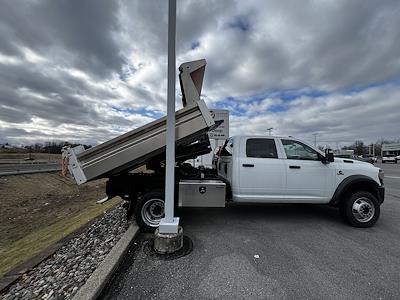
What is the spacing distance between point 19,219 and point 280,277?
10.7 m

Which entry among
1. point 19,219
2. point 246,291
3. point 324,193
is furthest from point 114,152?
point 19,219

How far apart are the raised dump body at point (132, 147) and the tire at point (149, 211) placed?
835 mm

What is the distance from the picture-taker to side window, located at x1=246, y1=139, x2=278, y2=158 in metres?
5.36

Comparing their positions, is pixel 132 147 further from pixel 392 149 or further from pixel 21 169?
pixel 392 149

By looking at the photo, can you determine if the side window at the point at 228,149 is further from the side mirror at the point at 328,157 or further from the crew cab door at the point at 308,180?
the side mirror at the point at 328,157

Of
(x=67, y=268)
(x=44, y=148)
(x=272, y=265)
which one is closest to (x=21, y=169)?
(x=67, y=268)

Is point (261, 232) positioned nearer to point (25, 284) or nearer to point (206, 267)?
point (206, 267)

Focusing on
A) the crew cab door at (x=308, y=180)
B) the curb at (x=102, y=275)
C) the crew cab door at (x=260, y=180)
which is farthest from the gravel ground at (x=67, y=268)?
the crew cab door at (x=308, y=180)

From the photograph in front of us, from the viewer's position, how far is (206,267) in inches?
133

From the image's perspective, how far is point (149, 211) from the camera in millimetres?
4863

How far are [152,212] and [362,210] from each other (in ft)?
15.0

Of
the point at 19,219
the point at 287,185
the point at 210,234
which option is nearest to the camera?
the point at 210,234

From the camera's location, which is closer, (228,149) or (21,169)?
(228,149)

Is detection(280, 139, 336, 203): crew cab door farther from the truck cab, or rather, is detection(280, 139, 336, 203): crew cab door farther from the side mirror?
the side mirror
